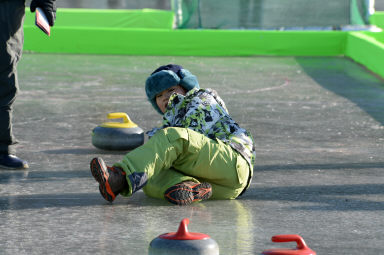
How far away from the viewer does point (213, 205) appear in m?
4.71

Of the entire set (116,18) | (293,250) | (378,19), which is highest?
(293,250)

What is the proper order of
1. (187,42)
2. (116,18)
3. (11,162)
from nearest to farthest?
(11,162)
(187,42)
(116,18)

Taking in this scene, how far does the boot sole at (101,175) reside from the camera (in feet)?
14.2

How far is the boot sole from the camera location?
14.2ft

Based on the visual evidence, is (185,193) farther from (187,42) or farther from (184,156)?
(187,42)

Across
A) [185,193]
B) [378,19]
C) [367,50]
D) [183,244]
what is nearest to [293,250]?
[183,244]

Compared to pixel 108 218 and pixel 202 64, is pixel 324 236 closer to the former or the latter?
pixel 108 218

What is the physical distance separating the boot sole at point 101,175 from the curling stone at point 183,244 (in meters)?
0.93

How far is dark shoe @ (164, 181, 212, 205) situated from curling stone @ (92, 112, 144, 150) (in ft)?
5.85

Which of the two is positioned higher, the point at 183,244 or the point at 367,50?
the point at 183,244

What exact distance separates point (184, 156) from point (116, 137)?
1848 millimetres

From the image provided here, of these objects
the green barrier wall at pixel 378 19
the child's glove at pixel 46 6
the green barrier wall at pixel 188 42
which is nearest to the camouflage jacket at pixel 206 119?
the child's glove at pixel 46 6

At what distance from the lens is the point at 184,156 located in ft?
15.2

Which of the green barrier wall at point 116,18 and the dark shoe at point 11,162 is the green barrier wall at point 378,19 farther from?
the dark shoe at point 11,162
